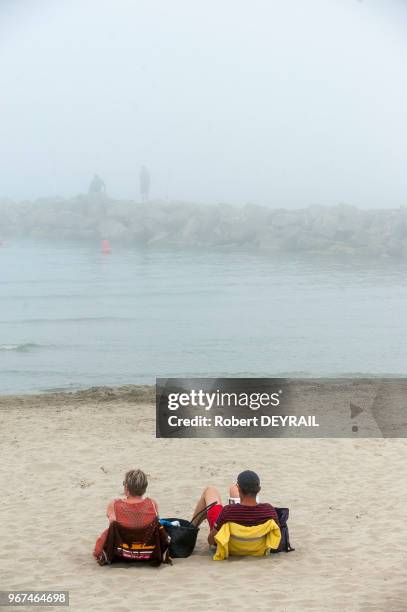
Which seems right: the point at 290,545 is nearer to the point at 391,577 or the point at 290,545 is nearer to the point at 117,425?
the point at 391,577

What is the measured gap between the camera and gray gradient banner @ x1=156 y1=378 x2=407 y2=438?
37.2 feet

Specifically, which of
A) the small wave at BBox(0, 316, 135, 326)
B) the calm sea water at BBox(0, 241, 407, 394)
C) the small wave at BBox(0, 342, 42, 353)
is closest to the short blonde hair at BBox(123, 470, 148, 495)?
the calm sea water at BBox(0, 241, 407, 394)

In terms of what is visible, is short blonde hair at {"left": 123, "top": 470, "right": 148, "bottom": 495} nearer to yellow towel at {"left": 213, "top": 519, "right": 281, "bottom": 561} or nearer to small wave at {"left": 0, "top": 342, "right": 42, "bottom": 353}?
yellow towel at {"left": 213, "top": 519, "right": 281, "bottom": 561}

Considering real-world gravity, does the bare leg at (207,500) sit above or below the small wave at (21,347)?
above

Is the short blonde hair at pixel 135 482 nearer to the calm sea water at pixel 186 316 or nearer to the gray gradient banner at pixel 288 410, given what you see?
the gray gradient banner at pixel 288 410

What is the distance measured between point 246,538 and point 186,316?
4454cm

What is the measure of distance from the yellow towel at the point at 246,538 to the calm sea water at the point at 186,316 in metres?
16.4

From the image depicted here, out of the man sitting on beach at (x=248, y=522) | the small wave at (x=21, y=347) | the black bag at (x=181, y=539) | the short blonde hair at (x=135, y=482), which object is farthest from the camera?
the small wave at (x=21, y=347)

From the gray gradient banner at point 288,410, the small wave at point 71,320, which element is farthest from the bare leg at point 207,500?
the small wave at point 71,320

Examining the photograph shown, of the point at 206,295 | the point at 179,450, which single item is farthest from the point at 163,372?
the point at 206,295

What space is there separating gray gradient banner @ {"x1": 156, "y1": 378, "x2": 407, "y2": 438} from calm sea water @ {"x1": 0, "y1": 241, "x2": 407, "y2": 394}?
7.51 meters

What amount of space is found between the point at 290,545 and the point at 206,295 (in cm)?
5462

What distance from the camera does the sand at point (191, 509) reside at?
5332mm

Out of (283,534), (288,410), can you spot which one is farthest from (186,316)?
(283,534)
